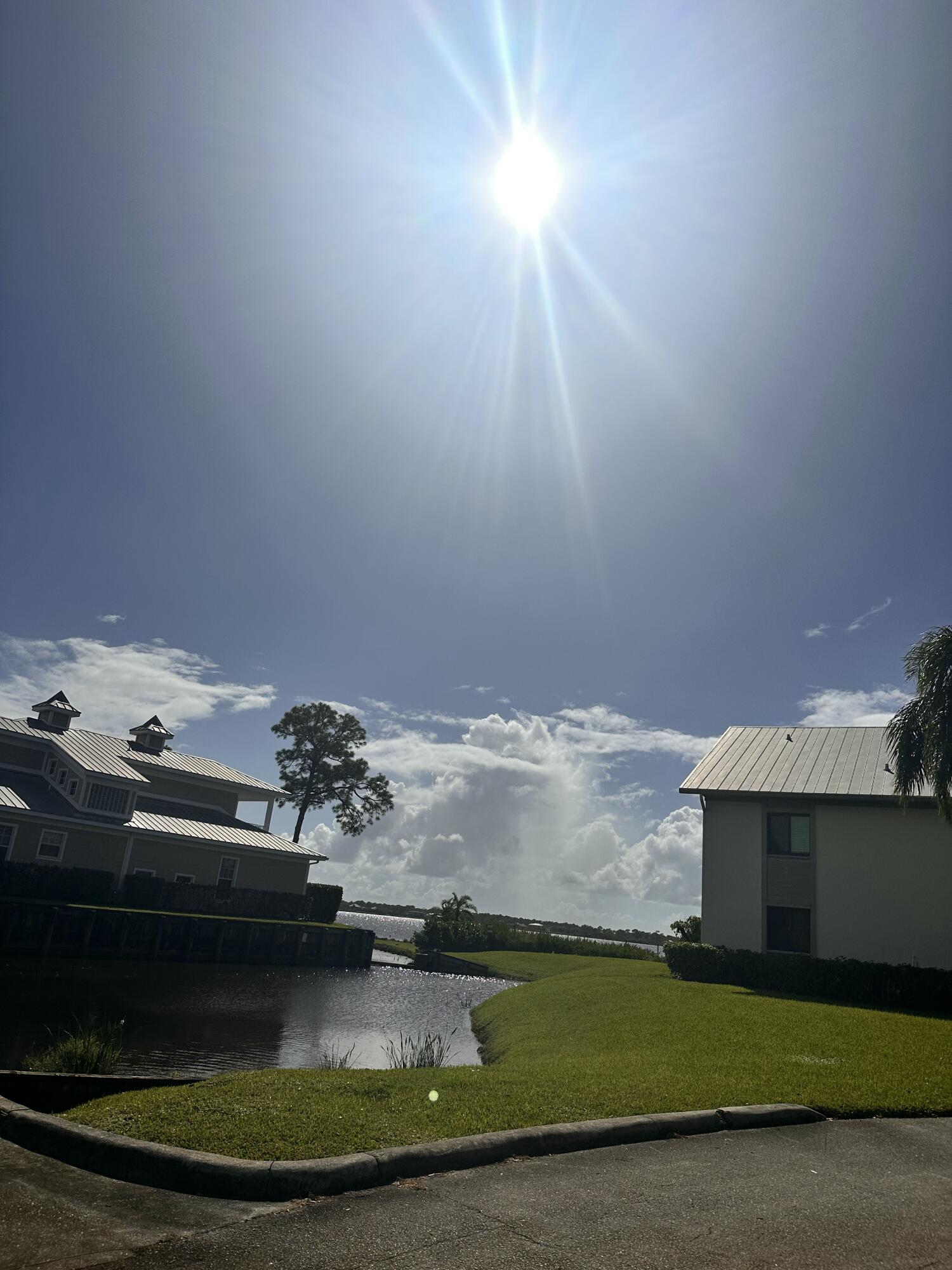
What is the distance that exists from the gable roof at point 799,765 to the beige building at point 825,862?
7 cm

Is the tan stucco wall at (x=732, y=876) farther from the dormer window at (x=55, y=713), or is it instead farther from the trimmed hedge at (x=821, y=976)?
the dormer window at (x=55, y=713)

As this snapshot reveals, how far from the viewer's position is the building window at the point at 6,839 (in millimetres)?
31812

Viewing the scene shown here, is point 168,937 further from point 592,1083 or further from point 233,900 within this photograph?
point 592,1083

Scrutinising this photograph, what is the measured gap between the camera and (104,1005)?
19.4 m

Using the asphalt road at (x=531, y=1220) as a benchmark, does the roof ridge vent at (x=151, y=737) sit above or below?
above

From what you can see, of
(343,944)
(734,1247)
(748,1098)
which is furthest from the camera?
(343,944)

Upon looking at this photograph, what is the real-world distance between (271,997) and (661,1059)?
16.9 metres

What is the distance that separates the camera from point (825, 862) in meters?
27.5

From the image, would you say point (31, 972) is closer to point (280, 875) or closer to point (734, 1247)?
point (280, 875)

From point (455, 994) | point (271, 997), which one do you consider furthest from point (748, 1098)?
point (455, 994)

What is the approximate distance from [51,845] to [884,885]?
33012 mm

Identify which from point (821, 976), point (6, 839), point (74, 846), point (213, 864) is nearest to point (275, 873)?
point (213, 864)

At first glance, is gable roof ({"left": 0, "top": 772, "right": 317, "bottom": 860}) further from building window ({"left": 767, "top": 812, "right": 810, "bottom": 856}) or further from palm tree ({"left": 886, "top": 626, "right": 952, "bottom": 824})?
palm tree ({"left": 886, "top": 626, "right": 952, "bottom": 824})

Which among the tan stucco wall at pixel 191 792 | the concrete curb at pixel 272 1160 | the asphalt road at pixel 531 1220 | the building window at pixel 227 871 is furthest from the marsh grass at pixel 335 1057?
the tan stucco wall at pixel 191 792
